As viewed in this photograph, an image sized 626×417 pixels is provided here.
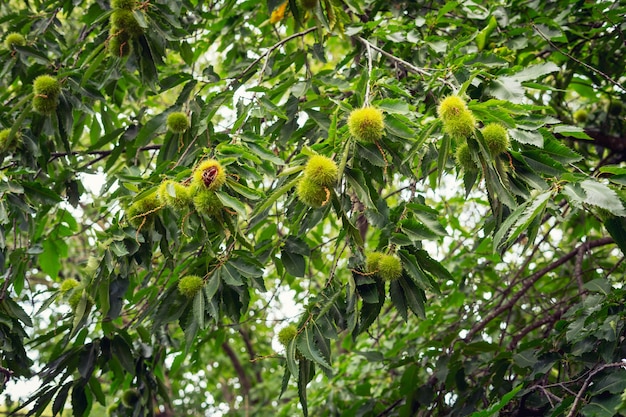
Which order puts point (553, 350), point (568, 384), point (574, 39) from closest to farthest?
point (568, 384) < point (553, 350) < point (574, 39)

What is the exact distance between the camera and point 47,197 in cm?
234

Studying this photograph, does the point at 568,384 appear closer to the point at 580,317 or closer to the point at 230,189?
the point at 580,317

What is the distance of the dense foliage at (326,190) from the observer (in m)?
1.63

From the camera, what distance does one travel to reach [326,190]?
1583mm

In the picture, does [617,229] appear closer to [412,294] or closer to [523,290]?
[412,294]

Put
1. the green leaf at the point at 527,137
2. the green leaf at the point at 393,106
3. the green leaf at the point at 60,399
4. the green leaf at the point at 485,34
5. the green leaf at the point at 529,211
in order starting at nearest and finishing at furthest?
1. the green leaf at the point at 529,211
2. the green leaf at the point at 527,137
3. the green leaf at the point at 393,106
4. the green leaf at the point at 60,399
5. the green leaf at the point at 485,34

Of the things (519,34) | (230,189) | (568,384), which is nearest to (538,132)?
(230,189)

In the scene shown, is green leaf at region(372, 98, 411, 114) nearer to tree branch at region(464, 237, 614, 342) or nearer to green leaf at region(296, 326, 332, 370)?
green leaf at region(296, 326, 332, 370)

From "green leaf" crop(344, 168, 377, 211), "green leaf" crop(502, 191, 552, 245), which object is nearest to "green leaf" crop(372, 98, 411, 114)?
"green leaf" crop(344, 168, 377, 211)

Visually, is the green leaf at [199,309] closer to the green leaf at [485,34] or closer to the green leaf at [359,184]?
the green leaf at [359,184]

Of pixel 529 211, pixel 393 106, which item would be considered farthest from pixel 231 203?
pixel 529 211

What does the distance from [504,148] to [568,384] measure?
3.28 feet

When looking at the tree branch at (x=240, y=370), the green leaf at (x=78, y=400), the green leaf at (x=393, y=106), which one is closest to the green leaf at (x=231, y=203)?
the green leaf at (x=393, y=106)

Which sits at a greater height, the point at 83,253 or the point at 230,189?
the point at 230,189
